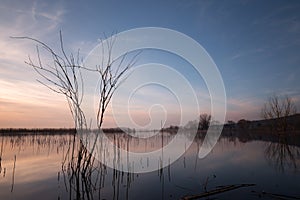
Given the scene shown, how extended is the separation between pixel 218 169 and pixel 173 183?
2.83 metres

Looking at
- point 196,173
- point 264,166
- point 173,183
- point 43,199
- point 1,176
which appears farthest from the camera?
point 264,166

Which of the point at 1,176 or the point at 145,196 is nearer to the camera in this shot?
the point at 145,196

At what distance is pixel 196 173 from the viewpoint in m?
8.14

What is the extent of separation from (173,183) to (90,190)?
2.22 meters

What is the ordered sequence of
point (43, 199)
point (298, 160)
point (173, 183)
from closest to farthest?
point (43, 199) < point (173, 183) < point (298, 160)

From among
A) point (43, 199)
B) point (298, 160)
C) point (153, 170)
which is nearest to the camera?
point (43, 199)

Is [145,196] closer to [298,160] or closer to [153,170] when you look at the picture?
[153,170]

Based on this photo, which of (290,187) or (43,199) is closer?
(43,199)

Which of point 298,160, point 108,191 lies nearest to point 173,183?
point 108,191

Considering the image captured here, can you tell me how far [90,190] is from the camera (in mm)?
5848

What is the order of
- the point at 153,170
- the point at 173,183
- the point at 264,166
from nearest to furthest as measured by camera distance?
1. the point at 173,183
2. the point at 153,170
3. the point at 264,166

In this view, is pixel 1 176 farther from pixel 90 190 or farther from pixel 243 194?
pixel 243 194

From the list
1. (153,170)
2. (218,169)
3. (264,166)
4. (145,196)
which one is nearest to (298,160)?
(264,166)

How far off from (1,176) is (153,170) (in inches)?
186
